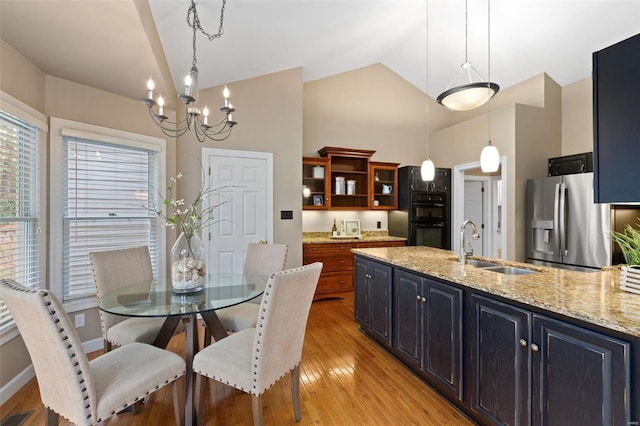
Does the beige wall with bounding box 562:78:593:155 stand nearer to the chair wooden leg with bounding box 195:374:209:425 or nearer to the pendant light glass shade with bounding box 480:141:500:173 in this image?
the pendant light glass shade with bounding box 480:141:500:173

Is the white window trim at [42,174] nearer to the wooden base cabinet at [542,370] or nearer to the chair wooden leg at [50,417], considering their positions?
the chair wooden leg at [50,417]

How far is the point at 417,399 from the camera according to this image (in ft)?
6.82

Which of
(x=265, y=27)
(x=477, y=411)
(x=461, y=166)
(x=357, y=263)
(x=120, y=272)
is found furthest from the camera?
(x=461, y=166)

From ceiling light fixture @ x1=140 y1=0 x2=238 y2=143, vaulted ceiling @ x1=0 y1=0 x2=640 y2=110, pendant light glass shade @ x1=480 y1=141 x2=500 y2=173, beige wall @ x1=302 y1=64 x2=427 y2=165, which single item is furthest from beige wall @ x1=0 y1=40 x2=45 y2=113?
pendant light glass shade @ x1=480 y1=141 x2=500 y2=173

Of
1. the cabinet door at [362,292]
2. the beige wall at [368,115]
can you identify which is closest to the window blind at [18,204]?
the cabinet door at [362,292]

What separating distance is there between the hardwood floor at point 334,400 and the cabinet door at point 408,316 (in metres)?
0.20

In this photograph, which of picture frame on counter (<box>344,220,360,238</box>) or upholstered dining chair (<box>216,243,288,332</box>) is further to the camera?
picture frame on counter (<box>344,220,360,238</box>)

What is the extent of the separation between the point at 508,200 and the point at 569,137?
4.35 ft

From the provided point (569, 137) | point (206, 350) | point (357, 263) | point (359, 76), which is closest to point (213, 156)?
point (357, 263)

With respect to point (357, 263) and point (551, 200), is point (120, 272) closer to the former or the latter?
point (357, 263)

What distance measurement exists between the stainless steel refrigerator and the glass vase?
13.7 ft

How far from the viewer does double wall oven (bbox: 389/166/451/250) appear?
516 centimetres

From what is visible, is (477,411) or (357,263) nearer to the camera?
(477,411)

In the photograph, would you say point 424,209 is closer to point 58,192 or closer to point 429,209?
point 429,209
